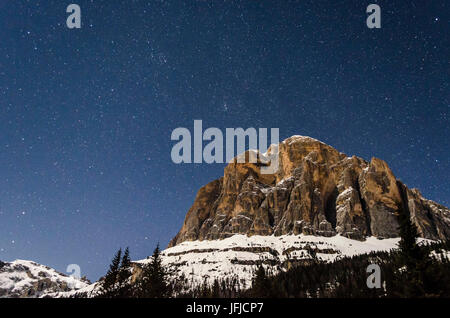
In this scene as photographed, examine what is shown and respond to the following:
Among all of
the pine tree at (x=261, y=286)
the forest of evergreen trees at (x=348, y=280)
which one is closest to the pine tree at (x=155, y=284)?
the forest of evergreen trees at (x=348, y=280)

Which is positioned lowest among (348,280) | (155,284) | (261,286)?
(348,280)

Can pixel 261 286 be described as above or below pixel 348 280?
above

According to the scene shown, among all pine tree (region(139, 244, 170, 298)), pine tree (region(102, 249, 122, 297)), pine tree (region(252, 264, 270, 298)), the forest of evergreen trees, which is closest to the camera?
the forest of evergreen trees

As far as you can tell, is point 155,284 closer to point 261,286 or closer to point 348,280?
point 261,286

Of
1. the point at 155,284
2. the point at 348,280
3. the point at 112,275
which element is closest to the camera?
the point at 155,284

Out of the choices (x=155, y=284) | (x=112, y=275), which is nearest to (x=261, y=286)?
(x=155, y=284)

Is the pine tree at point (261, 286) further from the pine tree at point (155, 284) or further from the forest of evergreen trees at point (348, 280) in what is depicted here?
the pine tree at point (155, 284)

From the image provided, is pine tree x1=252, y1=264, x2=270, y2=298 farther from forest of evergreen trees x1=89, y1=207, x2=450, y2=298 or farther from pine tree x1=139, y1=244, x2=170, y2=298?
pine tree x1=139, y1=244, x2=170, y2=298

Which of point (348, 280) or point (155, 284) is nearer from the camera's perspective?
point (155, 284)

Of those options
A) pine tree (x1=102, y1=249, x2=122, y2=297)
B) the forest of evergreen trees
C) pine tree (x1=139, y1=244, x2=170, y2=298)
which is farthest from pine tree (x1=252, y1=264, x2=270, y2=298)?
pine tree (x1=102, y1=249, x2=122, y2=297)

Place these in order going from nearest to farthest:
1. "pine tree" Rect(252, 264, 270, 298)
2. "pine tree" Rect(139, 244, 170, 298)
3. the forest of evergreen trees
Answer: the forest of evergreen trees < "pine tree" Rect(252, 264, 270, 298) < "pine tree" Rect(139, 244, 170, 298)

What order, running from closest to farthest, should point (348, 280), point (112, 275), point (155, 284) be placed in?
point (155, 284), point (112, 275), point (348, 280)

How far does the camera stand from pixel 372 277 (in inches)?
4365

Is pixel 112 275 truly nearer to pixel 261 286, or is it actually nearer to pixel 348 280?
pixel 261 286
